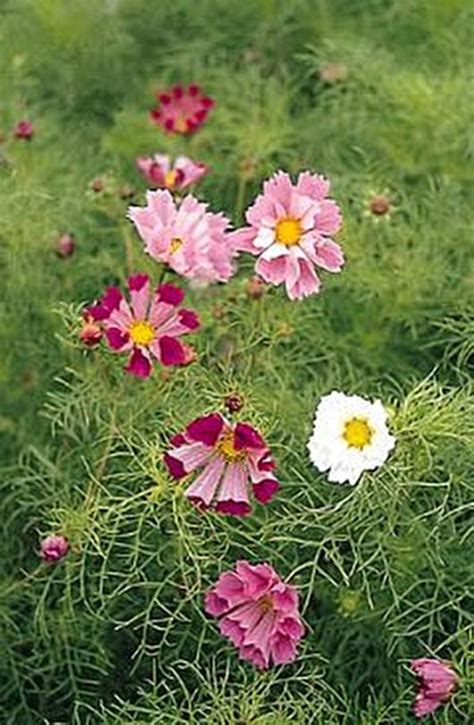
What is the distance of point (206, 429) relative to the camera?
50.3 inches

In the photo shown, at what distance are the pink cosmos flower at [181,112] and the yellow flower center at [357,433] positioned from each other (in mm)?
652

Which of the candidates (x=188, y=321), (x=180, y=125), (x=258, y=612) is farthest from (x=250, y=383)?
(x=180, y=125)

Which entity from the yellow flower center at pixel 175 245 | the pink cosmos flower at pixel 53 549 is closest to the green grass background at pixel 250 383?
the pink cosmos flower at pixel 53 549

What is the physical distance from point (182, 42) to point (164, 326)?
1.00m

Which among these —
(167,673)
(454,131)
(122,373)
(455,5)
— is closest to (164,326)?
(122,373)

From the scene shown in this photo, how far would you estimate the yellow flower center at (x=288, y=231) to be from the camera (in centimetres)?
136

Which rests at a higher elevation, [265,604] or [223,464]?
[223,464]

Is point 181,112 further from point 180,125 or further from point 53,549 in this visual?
point 53,549

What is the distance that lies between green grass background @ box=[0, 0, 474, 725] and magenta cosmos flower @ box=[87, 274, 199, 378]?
73 millimetres

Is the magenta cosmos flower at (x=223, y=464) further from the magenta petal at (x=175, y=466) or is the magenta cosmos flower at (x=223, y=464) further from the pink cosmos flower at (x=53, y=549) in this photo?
the pink cosmos flower at (x=53, y=549)

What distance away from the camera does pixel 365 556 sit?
1408mm

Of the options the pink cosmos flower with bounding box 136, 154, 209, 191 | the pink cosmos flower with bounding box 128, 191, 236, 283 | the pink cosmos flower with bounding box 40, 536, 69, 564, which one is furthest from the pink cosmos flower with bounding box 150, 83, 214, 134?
the pink cosmos flower with bounding box 40, 536, 69, 564

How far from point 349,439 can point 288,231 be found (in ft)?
0.63

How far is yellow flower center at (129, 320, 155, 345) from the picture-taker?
4.44 ft
